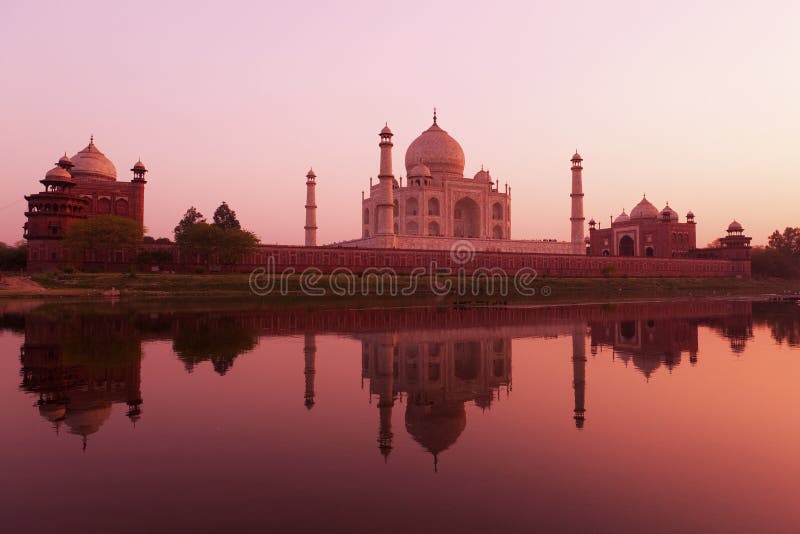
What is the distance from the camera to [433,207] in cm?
6288

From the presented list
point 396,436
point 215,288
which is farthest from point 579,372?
point 215,288

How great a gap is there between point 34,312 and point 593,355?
22662 mm

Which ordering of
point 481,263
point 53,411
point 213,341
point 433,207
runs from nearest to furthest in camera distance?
point 53,411 → point 213,341 → point 481,263 → point 433,207

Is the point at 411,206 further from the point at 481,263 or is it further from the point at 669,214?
the point at 669,214

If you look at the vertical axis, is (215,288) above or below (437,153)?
below

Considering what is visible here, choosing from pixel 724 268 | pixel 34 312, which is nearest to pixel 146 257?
pixel 34 312

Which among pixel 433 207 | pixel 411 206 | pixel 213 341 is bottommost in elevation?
pixel 213 341

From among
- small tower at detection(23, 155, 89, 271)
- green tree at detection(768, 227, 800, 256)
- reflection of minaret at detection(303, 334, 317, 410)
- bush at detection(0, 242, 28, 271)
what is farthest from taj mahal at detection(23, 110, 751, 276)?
reflection of minaret at detection(303, 334, 317, 410)

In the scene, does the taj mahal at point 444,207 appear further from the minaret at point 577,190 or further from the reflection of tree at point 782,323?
the reflection of tree at point 782,323

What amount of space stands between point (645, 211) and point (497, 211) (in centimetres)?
2467

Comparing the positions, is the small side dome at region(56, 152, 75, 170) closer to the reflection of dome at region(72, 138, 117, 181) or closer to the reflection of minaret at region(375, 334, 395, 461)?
the reflection of dome at region(72, 138, 117, 181)

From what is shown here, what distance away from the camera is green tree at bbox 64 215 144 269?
42.0 meters

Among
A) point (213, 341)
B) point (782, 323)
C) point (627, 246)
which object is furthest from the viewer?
point (627, 246)

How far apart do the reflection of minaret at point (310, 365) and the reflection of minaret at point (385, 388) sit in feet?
3.78
